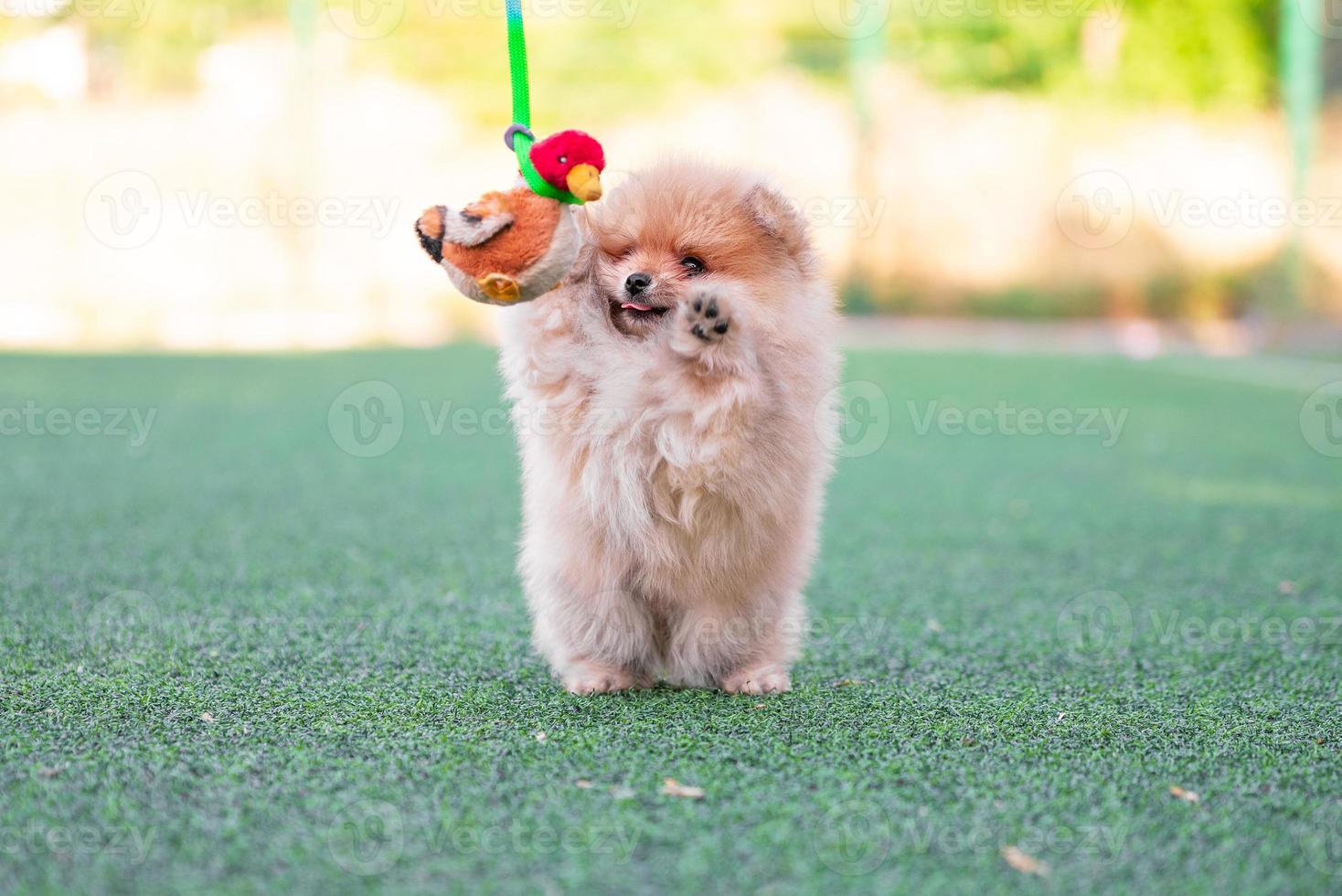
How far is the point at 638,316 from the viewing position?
2.62m

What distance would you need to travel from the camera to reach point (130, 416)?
6566 millimetres

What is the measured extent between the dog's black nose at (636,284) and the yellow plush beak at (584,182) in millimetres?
266

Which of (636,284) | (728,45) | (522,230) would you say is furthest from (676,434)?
(728,45)

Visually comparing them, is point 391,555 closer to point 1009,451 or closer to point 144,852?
point 144,852

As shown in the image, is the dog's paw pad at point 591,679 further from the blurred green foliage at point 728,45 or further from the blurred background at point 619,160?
the blurred green foliage at point 728,45

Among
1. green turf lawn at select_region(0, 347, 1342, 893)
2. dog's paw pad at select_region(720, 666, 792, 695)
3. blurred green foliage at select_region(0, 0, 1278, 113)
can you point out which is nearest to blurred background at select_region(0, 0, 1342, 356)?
blurred green foliage at select_region(0, 0, 1278, 113)

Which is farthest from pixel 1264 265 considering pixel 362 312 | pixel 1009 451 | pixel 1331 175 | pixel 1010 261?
pixel 362 312

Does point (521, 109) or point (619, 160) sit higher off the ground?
point (521, 109)

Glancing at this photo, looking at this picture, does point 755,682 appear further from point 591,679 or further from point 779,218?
point 779,218

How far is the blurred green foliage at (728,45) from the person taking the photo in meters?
12.7

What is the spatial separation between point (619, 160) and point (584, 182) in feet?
31.1

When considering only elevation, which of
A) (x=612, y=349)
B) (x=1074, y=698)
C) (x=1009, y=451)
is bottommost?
(x=1009, y=451)

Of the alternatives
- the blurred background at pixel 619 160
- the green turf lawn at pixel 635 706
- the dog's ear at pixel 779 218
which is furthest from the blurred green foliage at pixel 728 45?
the dog's ear at pixel 779 218

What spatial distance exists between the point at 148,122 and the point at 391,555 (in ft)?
32.4
